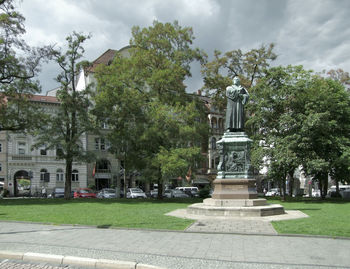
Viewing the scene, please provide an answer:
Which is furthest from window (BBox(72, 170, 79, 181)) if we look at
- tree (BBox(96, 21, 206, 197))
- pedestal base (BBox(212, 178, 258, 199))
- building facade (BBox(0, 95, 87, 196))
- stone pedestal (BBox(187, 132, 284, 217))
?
pedestal base (BBox(212, 178, 258, 199))

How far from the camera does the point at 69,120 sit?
28.0m

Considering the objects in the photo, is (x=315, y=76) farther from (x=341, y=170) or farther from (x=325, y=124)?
(x=341, y=170)

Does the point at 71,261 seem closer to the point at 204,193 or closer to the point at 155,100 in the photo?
the point at 155,100

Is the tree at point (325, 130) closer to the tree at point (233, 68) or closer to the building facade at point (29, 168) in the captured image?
the tree at point (233, 68)

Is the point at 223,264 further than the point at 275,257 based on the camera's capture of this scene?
No

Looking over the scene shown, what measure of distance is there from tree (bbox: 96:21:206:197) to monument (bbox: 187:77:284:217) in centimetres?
849

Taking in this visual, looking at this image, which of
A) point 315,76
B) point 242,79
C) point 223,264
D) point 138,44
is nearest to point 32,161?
point 138,44

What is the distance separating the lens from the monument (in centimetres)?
1381

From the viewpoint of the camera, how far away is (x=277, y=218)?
13.0 meters

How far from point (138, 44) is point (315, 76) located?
15526 mm

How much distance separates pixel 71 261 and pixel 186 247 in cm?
263

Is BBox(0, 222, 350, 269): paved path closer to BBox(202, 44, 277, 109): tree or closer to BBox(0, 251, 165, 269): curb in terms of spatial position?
BBox(0, 251, 165, 269): curb

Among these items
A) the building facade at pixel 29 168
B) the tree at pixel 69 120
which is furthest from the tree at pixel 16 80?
the building facade at pixel 29 168

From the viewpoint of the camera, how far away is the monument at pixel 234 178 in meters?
13.8
